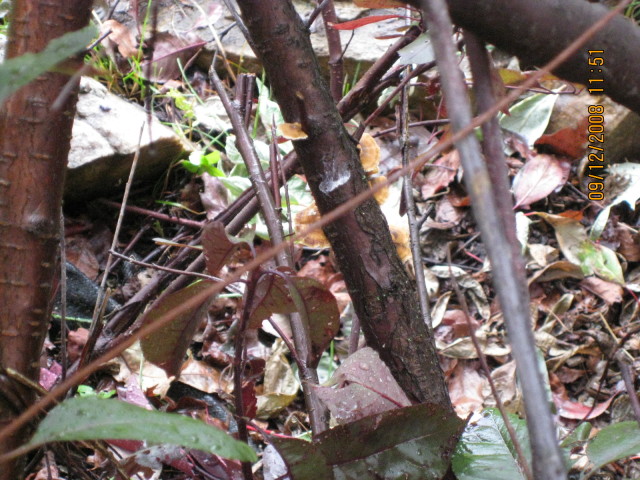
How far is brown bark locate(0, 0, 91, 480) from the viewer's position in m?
0.63

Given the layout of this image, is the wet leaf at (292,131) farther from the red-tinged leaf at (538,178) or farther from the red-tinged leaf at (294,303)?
the red-tinged leaf at (538,178)

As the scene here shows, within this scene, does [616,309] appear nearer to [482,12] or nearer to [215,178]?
[215,178]

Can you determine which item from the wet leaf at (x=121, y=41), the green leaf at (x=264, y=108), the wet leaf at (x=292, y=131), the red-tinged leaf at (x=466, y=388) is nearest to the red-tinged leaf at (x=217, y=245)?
the wet leaf at (x=292, y=131)

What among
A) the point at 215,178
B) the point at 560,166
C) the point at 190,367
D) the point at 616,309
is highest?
the point at 215,178

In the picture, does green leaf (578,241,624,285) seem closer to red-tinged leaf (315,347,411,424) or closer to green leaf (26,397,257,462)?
red-tinged leaf (315,347,411,424)

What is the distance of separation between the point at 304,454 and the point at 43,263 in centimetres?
36

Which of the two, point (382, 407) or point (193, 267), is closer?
point (382, 407)

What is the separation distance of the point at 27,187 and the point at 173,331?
0.74ft

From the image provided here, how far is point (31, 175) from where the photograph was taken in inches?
25.5

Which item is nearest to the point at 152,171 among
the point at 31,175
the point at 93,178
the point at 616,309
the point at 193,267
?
the point at 93,178

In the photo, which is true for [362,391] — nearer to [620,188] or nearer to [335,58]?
[335,58]

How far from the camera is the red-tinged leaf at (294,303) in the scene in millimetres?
641

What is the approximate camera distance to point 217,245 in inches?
22.9

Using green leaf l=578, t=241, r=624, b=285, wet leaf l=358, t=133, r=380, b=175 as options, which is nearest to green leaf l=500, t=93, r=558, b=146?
green leaf l=578, t=241, r=624, b=285
